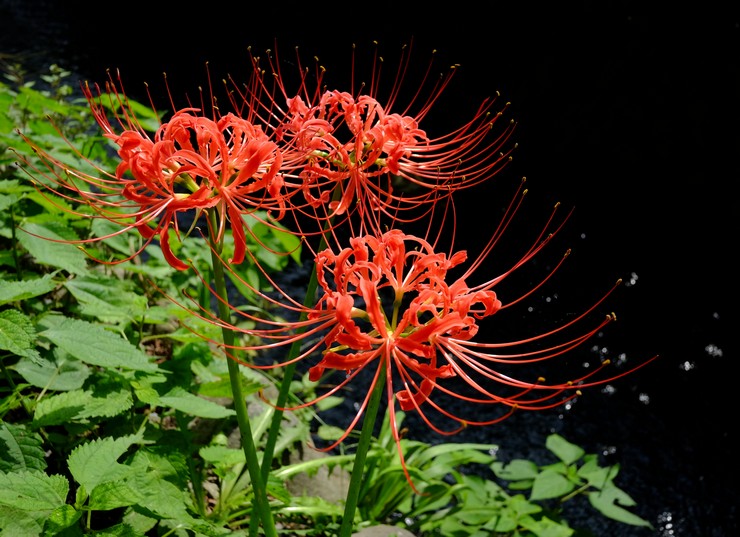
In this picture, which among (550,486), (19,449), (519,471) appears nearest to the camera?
(19,449)

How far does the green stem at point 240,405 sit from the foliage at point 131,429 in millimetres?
74

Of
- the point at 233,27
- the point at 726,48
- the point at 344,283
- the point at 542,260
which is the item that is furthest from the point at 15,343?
the point at 233,27

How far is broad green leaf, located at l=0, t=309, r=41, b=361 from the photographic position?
5.65 ft

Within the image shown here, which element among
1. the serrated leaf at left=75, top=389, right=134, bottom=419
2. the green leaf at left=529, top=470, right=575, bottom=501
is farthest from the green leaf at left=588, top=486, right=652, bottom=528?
the serrated leaf at left=75, top=389, right=134, bottom=419

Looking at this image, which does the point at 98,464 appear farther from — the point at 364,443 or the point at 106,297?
the point at 106,297

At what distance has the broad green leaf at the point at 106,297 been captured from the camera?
2359 mm

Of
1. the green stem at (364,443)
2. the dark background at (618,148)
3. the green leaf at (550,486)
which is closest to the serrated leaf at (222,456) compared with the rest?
the green stem at (364,443)

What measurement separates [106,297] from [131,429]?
0.49 m

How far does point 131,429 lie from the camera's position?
7.32 feet

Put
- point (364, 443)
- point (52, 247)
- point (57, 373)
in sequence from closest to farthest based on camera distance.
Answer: point (364, 443) → point (57, 373) → point (52, 247)

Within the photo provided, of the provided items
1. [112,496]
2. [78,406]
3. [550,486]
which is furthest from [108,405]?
[550,486]

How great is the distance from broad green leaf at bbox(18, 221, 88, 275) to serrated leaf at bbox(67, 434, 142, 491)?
2.42ft

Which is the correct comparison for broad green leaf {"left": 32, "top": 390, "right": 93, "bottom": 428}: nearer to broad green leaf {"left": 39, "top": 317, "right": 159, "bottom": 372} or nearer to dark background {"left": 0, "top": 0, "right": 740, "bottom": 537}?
broad green leaf {"left": 39, "top": 317, "right": 159, "bottom": 372}

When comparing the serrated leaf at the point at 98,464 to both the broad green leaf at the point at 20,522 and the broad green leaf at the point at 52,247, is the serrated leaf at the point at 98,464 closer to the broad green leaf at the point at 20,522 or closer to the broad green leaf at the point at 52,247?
the broad green leaf at the point at 20,522
